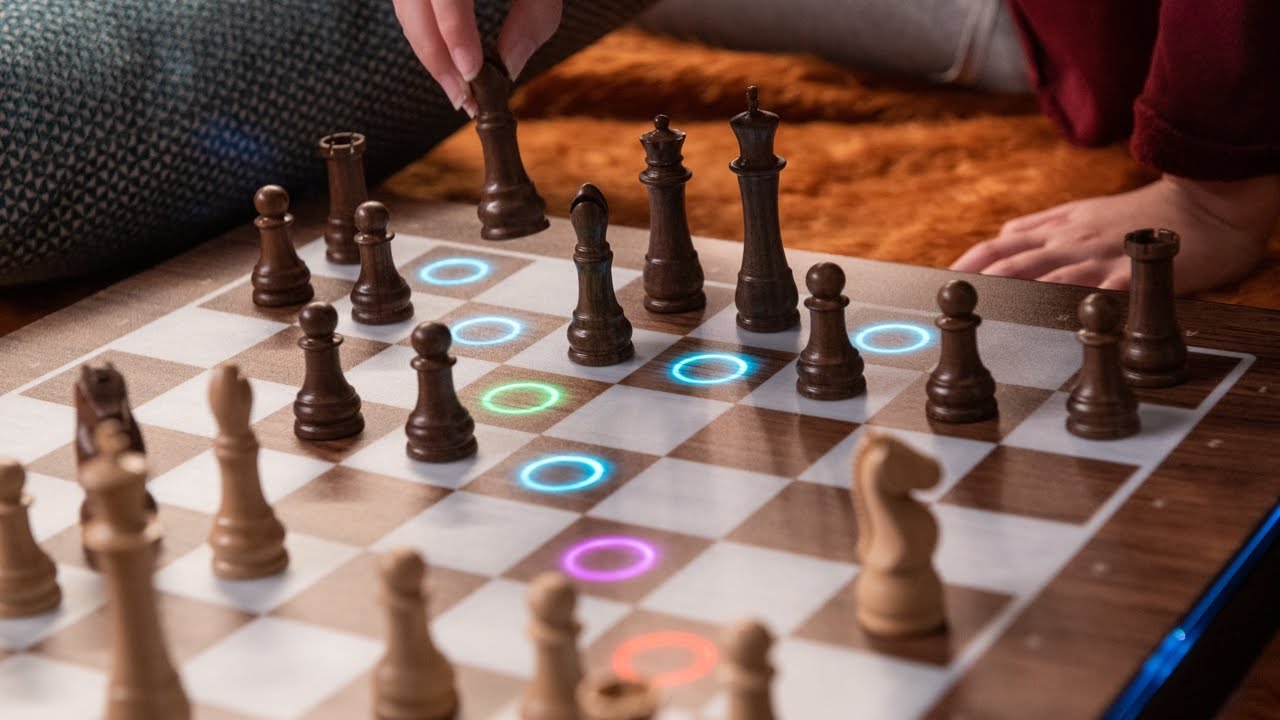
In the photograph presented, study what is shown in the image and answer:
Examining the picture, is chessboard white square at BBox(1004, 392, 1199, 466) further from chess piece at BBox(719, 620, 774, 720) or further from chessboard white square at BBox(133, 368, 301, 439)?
chessboard white square at BBox(133, 368, 301, 439)

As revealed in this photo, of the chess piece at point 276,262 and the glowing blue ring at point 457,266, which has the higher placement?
the chess piece at point 276,262

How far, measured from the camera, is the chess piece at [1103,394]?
118 centimetres

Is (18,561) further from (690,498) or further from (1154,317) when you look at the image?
(1154,317)

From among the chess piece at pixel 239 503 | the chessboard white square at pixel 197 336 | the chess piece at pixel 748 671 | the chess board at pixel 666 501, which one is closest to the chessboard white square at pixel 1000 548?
the chess board at pixel 666 501

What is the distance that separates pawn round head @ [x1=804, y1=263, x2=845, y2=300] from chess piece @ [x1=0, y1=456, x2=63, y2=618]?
0.58 meters

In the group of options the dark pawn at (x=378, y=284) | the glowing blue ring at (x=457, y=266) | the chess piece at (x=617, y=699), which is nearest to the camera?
the chess piece at (x=617, y=699)

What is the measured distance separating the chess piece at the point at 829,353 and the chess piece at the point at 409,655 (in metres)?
0.48

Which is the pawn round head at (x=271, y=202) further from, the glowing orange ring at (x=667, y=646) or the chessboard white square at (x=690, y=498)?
the glowing orange ring at (x=667, y=646)

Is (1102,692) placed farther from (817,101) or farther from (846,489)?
(817,101)

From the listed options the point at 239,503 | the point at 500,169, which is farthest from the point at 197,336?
the point at 239,503

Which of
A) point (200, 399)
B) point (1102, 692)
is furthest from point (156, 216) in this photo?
point (1102, 692)

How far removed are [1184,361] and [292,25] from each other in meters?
1.11

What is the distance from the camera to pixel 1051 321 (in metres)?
1.41

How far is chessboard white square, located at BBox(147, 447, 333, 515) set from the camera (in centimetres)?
119
